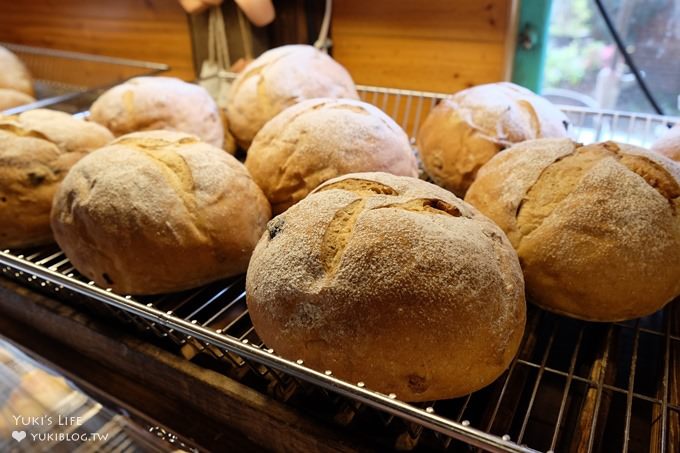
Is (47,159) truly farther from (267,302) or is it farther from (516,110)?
(516,110)

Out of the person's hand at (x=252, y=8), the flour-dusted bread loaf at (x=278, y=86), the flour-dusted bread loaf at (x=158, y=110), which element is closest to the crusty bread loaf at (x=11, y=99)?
the flour-dusted bread loaf at (x=158, y=110)

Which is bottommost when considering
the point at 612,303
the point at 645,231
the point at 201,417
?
the point at 201,417

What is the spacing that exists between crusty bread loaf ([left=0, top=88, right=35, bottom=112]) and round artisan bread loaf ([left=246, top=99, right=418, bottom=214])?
4.48 ft

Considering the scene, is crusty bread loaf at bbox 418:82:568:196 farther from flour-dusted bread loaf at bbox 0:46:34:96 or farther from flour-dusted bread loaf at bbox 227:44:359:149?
flour-dusted bread loaf at bbox 0:46:34:96

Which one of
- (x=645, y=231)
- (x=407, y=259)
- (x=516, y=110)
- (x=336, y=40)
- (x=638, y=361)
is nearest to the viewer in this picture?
(x=407, y=259)

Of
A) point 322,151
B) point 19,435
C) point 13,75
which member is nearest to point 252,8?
point 322,151

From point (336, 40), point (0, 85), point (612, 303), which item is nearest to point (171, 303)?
point (612, 303)

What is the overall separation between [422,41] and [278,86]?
678mm

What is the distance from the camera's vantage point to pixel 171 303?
123cm

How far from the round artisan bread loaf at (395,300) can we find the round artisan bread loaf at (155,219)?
0.90 feet

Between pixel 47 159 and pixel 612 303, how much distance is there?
4.62ft

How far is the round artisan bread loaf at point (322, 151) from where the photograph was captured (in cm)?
131

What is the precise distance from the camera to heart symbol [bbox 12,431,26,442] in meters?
1.01

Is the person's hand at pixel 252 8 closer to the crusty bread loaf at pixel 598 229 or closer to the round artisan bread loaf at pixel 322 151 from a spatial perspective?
the round artisan bread loaf at pixel 322 151
